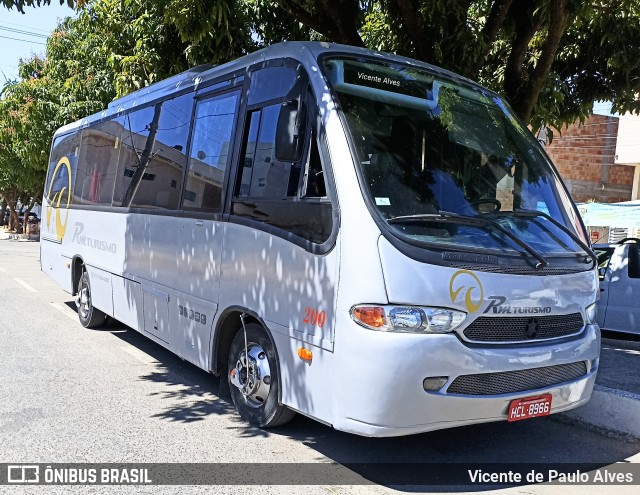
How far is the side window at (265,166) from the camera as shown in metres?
4.55

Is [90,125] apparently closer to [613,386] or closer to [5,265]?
[613,386]

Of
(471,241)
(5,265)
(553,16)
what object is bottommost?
(5,265)

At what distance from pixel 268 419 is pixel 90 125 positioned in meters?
6.38

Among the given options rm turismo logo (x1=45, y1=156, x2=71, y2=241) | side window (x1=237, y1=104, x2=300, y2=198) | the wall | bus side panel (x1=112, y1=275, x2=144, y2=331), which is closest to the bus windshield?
side window (x1=237, y1=104, x2=300, y2=198)

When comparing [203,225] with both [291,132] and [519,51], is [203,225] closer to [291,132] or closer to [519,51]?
[291,132]

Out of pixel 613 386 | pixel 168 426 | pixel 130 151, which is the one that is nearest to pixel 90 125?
pixel 130 151

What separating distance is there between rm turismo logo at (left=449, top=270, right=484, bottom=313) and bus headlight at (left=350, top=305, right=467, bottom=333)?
116mm

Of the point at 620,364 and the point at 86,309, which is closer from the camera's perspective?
the point at 620,364

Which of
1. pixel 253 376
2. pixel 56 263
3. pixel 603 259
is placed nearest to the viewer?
pixel 253 376

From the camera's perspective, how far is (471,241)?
407cm

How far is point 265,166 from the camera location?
4.85 meters


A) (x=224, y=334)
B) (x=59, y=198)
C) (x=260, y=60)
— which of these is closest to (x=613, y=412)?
(x=224, y=334)

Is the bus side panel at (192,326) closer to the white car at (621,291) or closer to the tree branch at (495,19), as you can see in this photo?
the tree branch at (495,19)

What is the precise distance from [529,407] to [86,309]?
6.78m
